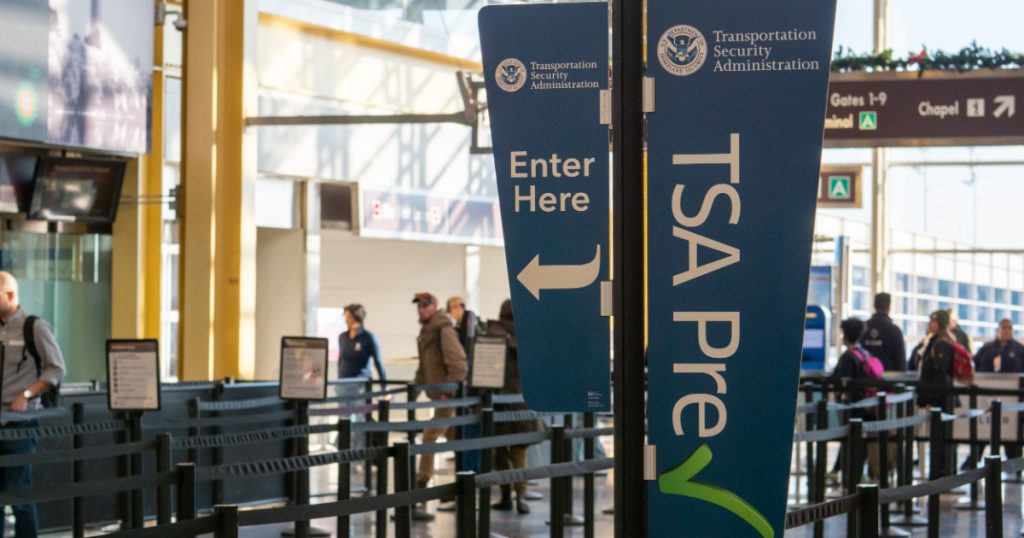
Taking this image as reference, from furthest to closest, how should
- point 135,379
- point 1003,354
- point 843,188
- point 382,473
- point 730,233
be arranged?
1. point 843,188
2. point 1003,354
3. point 135,379
4. point 382,473
5. point 730,233

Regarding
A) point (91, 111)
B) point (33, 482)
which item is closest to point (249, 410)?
point (33, 482)

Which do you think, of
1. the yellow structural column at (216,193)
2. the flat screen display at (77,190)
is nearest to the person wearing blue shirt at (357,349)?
the yellow structural column at (216,193)

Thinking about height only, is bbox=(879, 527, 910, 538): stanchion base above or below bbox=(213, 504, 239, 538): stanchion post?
below

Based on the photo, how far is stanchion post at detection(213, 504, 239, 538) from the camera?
478 cm

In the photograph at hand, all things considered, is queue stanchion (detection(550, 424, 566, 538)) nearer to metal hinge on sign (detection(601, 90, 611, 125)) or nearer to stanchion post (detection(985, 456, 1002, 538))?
stanchion post (detection(985, 456, 1002, 538))

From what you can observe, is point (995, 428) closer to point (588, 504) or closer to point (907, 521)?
point (907, 521)

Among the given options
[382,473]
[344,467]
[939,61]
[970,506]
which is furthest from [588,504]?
[939,61]

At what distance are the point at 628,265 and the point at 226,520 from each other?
173cm

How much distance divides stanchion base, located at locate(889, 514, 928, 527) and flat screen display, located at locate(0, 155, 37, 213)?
9683 mm

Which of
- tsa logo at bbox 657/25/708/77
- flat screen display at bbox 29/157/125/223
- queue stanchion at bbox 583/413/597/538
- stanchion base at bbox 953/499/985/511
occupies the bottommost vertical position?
stanchion base at bbox 953/499/985/511

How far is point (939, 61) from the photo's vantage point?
13.5 meters

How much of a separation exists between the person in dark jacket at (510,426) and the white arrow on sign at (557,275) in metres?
7.10

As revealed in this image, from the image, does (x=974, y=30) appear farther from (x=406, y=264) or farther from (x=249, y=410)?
(x=249, y=410)

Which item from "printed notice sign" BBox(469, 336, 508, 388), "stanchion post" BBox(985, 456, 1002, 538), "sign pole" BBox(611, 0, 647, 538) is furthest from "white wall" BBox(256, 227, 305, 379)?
"sign pole" BBox(611, 0, 647, 538)
